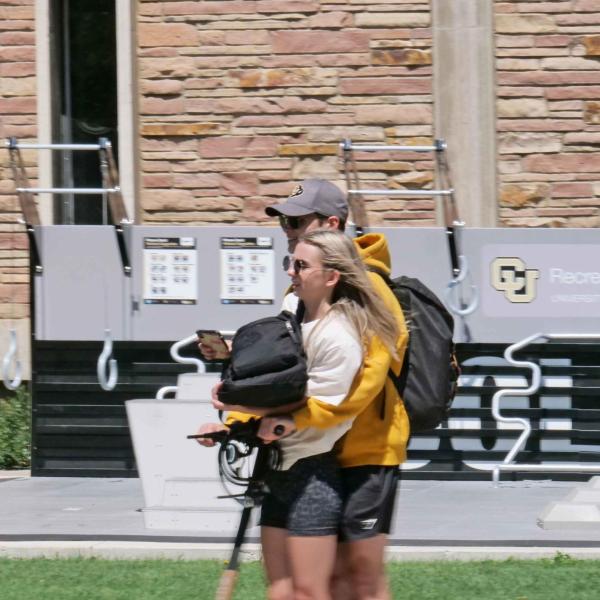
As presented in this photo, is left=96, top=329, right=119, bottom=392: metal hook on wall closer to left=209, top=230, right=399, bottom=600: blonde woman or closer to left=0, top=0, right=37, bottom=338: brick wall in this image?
left=0, top=0, right=37, bottom=338: brick wall

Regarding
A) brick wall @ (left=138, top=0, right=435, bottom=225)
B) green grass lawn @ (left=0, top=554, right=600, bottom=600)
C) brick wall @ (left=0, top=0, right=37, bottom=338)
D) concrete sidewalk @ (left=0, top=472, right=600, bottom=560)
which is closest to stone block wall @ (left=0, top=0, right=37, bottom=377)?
brick wall @ (left=0, top=0, right=37, bottom=338)

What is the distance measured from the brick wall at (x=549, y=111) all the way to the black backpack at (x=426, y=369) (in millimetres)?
6064

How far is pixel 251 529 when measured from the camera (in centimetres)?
748

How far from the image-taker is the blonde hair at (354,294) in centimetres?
426

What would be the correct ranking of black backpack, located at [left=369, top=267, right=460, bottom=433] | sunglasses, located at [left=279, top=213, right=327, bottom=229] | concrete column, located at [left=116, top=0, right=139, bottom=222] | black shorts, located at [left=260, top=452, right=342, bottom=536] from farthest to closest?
concrete column, located at [left=116, top=0, right=139, bottom=222]
sunglasses, located at [left=279, top=213, right=327, bottom=229]
black backpack, located at [left=369, top=267, right=460, bottom=433]
black shorts, located at [left=260, top=452, right=342, bottom=536]

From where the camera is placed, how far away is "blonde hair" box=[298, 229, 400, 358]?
4.26 m

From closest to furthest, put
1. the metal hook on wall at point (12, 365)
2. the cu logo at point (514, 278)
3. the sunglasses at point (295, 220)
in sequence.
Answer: the sunglasses at point (295, 220), the cu logo at point (514, 278), the metal hook on wall at point (12, 365)

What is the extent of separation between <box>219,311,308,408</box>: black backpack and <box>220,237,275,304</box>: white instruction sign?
5469mm

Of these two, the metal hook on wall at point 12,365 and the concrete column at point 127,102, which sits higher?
the concrete column at point 127,102

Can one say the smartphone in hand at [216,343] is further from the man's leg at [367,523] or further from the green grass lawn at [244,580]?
the green grass lawn at [244,580]

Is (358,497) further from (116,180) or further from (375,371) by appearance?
(116,180)

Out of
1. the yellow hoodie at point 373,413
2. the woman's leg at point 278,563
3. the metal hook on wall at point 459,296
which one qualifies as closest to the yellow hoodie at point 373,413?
the yellow hoodie at point 373,413

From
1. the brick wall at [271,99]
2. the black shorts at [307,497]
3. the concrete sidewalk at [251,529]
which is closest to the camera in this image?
the black shorts at [307,497]

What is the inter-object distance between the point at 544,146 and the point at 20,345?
4.20 metres
